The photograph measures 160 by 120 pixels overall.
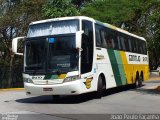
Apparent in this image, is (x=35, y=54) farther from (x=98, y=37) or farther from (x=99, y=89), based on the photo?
(x=99, y=89)

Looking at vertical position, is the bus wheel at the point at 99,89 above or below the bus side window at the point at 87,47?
below

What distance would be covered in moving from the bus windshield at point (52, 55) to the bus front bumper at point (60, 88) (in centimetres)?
53

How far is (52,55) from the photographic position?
50.9 ft

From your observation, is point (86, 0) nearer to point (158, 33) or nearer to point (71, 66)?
point (158, 33)

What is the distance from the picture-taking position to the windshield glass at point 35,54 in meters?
15.7

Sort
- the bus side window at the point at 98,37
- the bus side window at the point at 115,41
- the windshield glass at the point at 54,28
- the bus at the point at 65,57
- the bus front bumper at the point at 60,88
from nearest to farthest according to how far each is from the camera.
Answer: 1. the bus front bumper at the point at 60,88
2. the bus at the point at 65,57
3. the windshield glass at the point at 54,28
4. the bus side window at the point at 98,37
5. the bus side window at the point at 115,41

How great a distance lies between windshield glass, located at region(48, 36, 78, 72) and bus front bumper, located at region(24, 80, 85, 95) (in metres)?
0.56

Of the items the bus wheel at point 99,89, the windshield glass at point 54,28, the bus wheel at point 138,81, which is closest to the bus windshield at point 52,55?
the windshield glass at point 54,28

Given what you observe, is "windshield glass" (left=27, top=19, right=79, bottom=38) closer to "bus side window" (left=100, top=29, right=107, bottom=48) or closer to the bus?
the bus

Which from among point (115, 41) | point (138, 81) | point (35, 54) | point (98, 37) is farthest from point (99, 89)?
point (138, 81)

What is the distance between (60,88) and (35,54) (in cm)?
179

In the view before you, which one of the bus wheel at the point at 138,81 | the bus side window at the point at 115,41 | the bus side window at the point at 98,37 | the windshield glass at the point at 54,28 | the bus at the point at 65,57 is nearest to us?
the bus at the point at 65,57

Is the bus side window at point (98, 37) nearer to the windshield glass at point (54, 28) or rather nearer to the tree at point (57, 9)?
the windshield glass at point (54, 28)

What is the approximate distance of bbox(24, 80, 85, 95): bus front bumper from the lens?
49.5 feet
